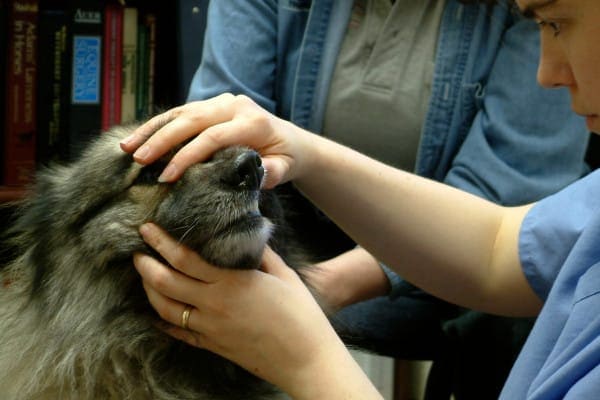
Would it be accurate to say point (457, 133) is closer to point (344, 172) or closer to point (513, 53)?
point (513, 53)

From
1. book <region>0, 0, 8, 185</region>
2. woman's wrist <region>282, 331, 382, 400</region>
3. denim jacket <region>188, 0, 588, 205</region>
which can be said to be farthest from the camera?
book <region>0, 0, 8, 185</region>

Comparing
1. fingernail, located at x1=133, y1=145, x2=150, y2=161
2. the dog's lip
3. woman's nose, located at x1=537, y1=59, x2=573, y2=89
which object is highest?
woman's nose, located at x1=537, y1=59, x2=573, y2=89

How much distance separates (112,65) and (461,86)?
0.92 m

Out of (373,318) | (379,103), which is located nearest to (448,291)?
(373,318)

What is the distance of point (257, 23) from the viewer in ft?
5.27

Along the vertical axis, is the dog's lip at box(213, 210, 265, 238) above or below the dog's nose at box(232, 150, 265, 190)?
below

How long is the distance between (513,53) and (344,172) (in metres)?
0.54

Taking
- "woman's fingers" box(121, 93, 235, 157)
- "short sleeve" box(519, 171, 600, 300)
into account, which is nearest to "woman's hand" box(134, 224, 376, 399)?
"woman's fingers" box(121, 93, 235, 157)

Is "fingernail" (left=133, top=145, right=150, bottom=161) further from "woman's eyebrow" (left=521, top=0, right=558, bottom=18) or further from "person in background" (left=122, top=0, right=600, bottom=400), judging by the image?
"woman's eyebrow" (left=521, top=0, right=558, bottom=18)

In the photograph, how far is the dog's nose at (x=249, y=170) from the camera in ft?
3.19

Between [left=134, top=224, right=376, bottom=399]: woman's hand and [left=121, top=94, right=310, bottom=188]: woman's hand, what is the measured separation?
0.34ft

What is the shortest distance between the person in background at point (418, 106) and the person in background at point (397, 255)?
25 cm

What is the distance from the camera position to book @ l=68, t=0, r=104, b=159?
197 centimetres

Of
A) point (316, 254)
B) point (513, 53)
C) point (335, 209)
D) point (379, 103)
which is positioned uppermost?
point (513, 53)
